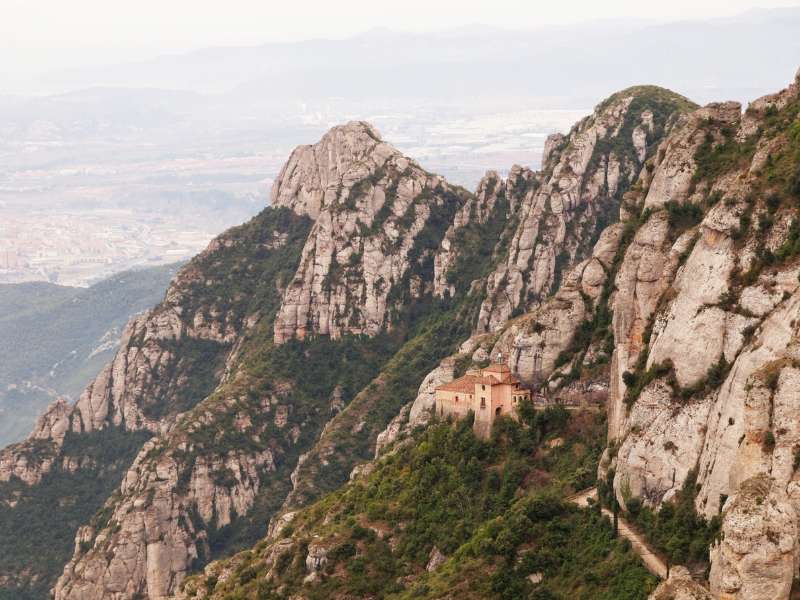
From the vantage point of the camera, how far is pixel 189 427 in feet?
576

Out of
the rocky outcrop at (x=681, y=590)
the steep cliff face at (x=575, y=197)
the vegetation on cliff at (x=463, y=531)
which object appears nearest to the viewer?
the rocky outcrop at (x=681, y=590)

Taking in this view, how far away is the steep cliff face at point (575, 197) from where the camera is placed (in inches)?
6462

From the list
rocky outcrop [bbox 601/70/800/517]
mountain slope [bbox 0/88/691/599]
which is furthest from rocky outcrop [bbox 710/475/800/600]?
mountain slope [bbox 0/88/691/599]

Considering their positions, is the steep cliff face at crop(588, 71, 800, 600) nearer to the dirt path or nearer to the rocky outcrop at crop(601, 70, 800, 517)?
the rocky outcrop at crop(601, 70, 800, 517)

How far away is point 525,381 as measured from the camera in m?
112

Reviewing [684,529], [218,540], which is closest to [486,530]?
[684,529]

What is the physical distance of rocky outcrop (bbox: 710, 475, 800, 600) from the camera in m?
62.2

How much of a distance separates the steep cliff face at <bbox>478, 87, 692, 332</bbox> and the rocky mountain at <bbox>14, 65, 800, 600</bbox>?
36cm

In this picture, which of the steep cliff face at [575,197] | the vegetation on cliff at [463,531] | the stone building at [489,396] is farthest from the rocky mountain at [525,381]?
the stone building at [489,396]

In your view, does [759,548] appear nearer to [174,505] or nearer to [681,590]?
[681,590]

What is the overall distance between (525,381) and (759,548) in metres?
49.9

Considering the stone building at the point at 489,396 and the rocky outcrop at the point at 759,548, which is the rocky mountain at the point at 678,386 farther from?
the stone building at the point at 489,396

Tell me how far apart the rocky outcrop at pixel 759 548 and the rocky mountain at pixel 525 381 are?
0.38 ft

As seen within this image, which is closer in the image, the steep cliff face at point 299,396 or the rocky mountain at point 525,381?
the rocky mountain at point 525,381
